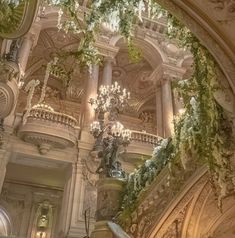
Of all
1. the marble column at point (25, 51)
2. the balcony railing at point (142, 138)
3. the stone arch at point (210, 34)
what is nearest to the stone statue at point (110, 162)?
the stone arch at point (210, 34)

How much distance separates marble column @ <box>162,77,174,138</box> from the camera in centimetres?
1395

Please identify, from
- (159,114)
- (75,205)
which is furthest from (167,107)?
(75,205)

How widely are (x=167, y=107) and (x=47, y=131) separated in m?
5.56

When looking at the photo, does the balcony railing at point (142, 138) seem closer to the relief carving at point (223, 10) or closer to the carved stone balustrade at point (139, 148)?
the carved stone balustrade at point (139, 148)

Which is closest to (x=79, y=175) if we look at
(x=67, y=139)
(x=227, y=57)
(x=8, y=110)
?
(x=67, y=139)

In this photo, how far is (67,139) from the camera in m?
11.8

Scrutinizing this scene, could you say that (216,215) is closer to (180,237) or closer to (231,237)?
(180,237)

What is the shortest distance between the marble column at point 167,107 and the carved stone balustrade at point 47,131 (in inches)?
157

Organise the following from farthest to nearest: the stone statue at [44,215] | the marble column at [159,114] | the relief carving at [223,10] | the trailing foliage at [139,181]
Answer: the stone statue at [44,215] < the marble column at [159,114] < the trailing foliage at [139,181] < the relief carving at [223,10]

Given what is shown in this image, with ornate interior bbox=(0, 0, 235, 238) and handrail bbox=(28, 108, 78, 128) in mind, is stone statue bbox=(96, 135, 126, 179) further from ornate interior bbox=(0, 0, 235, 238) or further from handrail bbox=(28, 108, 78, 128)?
handrail bbox=(28, 108, 78, 128)

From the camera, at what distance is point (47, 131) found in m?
11.6

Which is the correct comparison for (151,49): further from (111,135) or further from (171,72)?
(111,135)

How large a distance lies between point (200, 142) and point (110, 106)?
16.4 ft

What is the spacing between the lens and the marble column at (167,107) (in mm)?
13953
